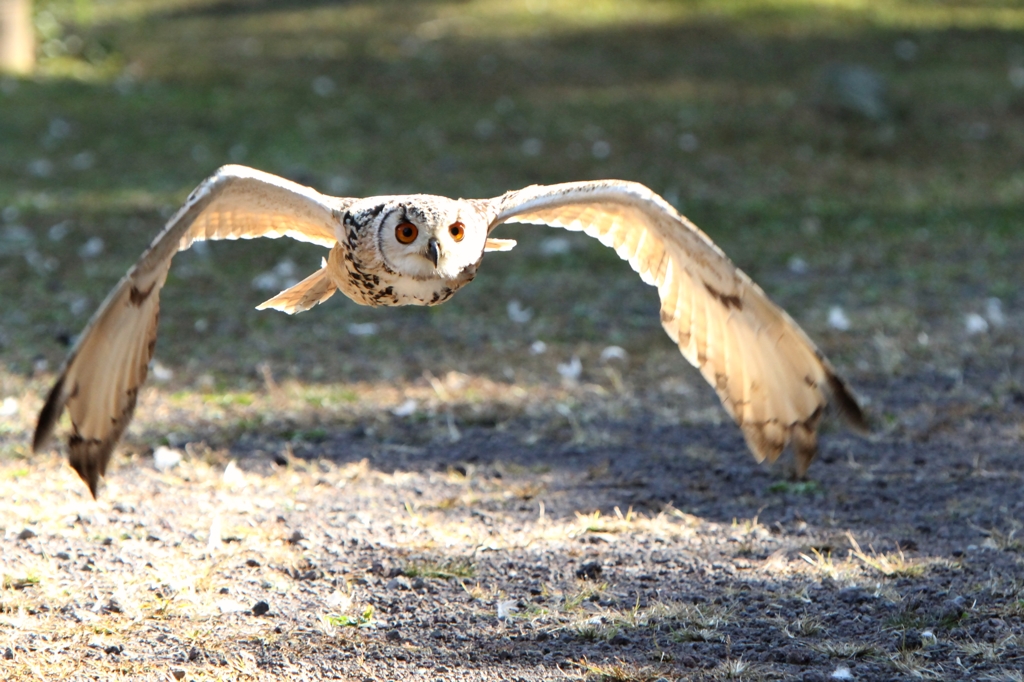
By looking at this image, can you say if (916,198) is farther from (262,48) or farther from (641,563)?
(262,48)

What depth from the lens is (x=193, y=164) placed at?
9453mm

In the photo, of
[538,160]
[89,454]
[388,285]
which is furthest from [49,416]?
[538,160]

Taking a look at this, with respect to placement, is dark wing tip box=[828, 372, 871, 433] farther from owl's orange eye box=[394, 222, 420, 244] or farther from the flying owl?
owl's orange eye box=[394, 222, 420, 244]

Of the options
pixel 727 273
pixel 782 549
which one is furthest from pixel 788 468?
pixel 727 273

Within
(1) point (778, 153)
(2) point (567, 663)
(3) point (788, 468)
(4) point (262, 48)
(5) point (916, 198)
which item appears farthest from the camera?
(4) point (262, 48)

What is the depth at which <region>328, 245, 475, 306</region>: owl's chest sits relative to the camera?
364 cm

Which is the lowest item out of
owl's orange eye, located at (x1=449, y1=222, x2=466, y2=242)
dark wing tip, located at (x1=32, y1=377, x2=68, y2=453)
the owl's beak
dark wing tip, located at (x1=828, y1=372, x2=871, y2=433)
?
dark wing tip, located at (x1=828, y1=372, x2=871, y2=433)

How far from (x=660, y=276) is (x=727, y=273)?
360 mm

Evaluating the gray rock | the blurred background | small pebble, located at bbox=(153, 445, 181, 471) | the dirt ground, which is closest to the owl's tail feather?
the dirt ground

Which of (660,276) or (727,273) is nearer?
(727,273)

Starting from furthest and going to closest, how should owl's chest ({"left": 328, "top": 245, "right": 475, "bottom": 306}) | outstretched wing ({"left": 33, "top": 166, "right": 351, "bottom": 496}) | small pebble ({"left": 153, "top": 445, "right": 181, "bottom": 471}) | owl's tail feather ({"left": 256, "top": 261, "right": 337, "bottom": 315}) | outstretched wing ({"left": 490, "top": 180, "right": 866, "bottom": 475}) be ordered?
1. small pebble ({"left": 153, "top": 445, "right": 181, "bottom": 471})
2. owl's tail feather ({"left": 256, "top": 261, "right": 337, "bottom": 315})
3. owl's chest ({"left": 328, "top": 245, "right": 475, "bottom": 306})
4. outstretched wing ({"left": 490, "top": 180, "right": 866, "bottom": 475})
5. outstretched wing ({"left": 33, "top": 166, "right": 351, "bottom": 496})

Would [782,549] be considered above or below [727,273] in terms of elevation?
below

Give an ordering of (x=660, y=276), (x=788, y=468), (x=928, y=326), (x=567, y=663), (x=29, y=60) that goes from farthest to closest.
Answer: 1. (x=29, y=60)
2. (x=928, y=326)
3. (x=788, y=468)
4. (x=660, y=276)
5. (x=567, y=663)

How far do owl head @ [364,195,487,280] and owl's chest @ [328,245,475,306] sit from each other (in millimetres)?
34
